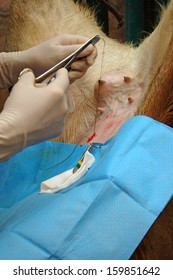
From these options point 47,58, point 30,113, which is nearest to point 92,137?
point 47,58

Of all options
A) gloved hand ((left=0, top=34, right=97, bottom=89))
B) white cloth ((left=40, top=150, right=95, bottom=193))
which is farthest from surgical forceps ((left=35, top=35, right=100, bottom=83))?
white cloth ((left=40, top=150, right=95, bottom=193))

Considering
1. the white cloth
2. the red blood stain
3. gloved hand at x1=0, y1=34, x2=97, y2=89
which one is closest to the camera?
the white cloth

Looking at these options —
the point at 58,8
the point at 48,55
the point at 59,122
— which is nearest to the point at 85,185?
the point at 59,122

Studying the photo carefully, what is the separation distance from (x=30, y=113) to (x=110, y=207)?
0.85 ft

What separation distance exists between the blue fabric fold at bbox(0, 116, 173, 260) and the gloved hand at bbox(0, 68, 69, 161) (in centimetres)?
14

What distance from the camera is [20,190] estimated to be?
1326mm

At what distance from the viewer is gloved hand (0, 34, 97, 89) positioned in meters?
1.28

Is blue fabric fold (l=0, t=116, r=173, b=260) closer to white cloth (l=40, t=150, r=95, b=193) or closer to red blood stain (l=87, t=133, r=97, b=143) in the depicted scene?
white cloth (l=40, t=150, r=95, b=193)

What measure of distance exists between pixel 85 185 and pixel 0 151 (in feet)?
0.63

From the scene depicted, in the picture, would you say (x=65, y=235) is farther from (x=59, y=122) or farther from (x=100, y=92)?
(x=100, y=92)

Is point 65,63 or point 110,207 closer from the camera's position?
point 110,207

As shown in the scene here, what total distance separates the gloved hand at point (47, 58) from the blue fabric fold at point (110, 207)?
0.26 meters

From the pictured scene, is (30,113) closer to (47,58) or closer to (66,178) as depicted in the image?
(66,178)

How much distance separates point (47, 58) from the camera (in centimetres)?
137
